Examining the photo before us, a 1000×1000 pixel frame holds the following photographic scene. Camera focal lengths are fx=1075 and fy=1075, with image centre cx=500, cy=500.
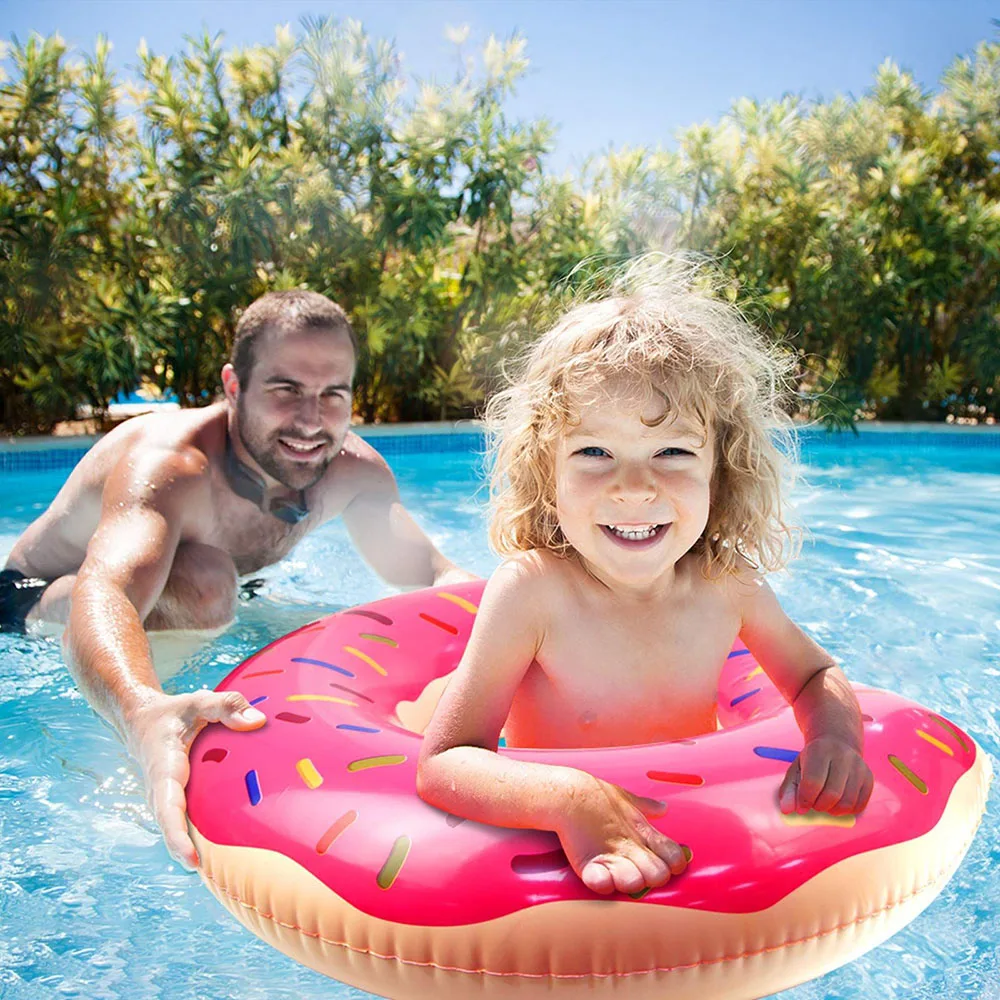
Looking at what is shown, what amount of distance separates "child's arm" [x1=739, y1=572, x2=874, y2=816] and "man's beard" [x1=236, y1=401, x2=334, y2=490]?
5.46ft

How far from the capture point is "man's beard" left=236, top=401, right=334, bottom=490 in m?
3.19

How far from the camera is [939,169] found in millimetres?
10844

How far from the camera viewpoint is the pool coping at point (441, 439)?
27.3 ft

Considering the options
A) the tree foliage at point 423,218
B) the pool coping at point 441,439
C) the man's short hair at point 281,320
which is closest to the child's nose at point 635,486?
the man's short hair at point 281,320

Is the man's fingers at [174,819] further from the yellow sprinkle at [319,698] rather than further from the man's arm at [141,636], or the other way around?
the yellow sprinkle at [319,698]

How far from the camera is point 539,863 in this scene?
1.43 m

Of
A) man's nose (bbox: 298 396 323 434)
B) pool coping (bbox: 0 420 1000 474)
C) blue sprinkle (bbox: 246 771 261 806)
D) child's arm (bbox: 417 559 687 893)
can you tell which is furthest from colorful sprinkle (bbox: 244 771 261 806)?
pool coping (bbox: 0 420 1000 474)

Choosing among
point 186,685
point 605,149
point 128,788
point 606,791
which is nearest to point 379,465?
point 186,685

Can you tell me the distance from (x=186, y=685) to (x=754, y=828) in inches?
84.8

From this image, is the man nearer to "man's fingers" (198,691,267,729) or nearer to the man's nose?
the man's nose

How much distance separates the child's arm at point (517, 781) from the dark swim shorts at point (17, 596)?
2.30 metres

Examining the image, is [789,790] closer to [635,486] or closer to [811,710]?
[811,710]

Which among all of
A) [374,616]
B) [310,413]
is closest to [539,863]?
[374,616]

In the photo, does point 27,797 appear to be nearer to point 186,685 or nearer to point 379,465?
point 186,685
